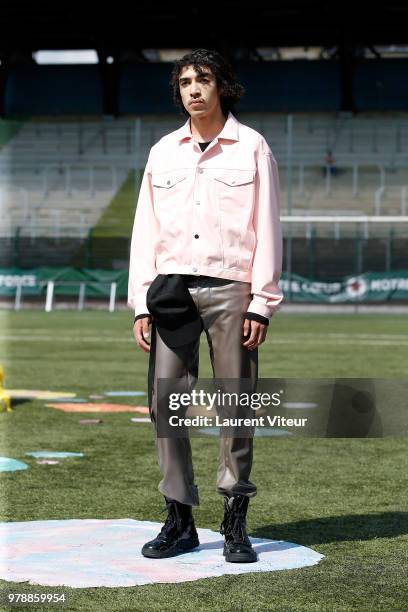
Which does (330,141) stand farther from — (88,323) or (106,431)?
(106,431)

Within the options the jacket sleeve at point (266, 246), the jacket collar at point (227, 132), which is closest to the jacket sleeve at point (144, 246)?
the jacket collar at point (227, 132)

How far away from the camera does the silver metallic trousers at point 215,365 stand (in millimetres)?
4500

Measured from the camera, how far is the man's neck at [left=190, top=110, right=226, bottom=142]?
180 inches

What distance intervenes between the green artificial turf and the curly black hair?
173 cm

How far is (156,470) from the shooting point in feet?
22.2

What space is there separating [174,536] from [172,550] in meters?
0.06

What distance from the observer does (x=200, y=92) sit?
4551 mm

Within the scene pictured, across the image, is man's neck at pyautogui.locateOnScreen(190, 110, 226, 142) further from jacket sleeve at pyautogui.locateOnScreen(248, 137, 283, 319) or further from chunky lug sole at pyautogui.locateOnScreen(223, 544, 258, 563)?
chunky lug sole at pyautogui.locateOnScreen(223, 544, 258, 563)

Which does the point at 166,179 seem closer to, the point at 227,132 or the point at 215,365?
the point at 227,132

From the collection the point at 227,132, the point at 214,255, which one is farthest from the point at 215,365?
the point at 227,132

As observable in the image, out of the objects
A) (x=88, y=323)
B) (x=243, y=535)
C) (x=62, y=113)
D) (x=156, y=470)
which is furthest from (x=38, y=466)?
(x=62, y=113)

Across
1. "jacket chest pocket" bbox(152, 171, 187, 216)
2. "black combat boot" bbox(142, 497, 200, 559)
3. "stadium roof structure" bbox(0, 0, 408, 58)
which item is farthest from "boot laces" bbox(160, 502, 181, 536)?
"stadium roof structure" bbox(0, 0, 408, 58)

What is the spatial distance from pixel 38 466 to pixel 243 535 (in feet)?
8.06

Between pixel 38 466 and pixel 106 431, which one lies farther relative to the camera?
pixel 106 431
